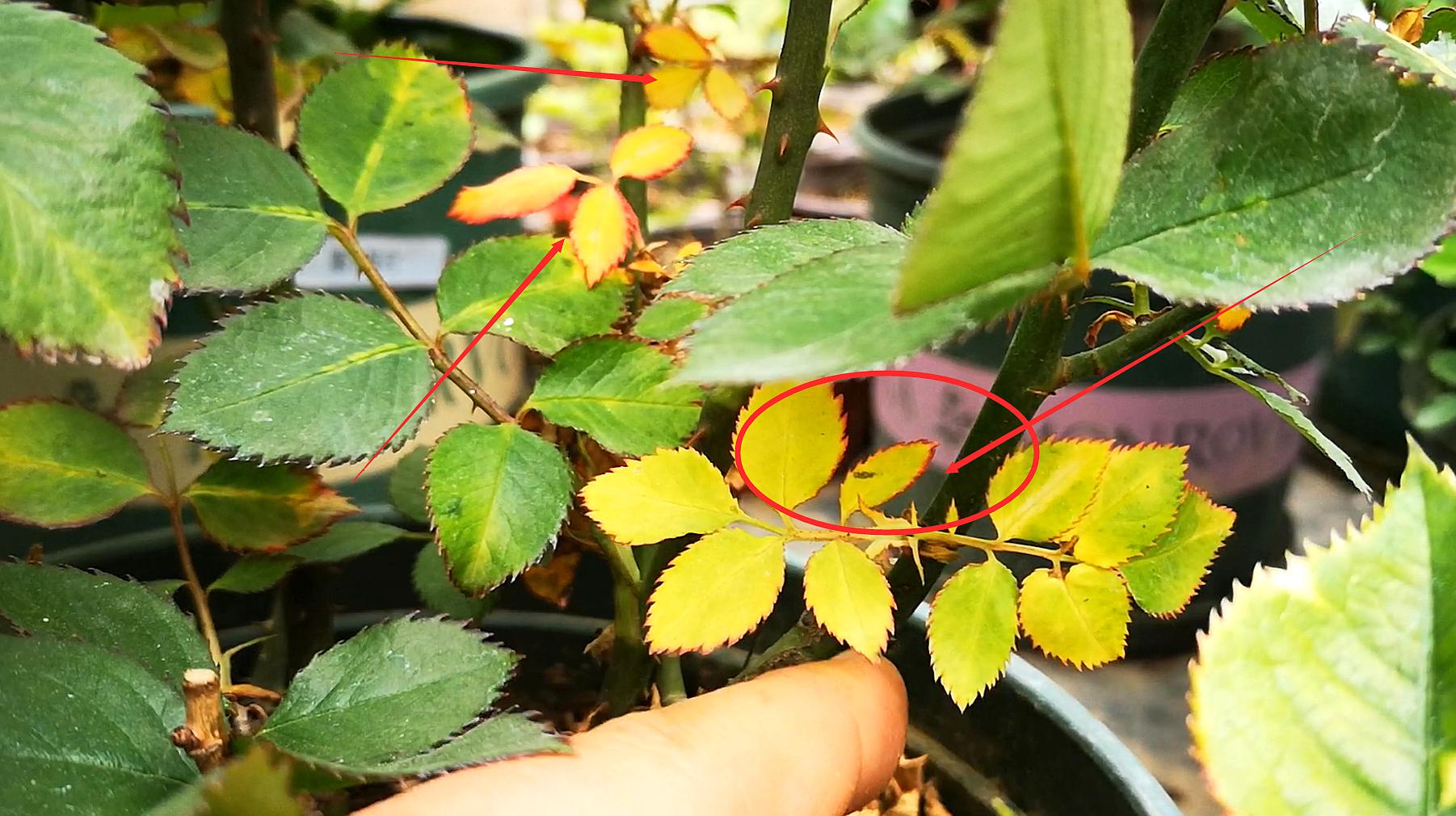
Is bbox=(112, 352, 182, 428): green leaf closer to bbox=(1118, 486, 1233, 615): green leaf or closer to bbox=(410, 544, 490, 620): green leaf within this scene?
bbox=(410, 544, 490, 620): green leaf

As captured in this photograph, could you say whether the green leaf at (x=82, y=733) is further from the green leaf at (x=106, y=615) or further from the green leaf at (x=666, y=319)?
the green leaf at (x=666, y=319)

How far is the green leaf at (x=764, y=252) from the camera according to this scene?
0.22 m

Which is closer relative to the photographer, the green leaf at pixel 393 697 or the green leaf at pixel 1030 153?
the green leaf at pixel 1030 153

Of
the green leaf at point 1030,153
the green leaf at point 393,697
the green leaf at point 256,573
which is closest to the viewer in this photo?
the green leaf at point 1030,153

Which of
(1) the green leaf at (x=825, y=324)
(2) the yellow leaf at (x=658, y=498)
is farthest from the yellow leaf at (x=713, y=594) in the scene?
(1) the green leaf at (x=825, y=324)

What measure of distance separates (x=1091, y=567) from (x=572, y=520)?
16 cm

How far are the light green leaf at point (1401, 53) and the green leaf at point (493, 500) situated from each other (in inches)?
7.8

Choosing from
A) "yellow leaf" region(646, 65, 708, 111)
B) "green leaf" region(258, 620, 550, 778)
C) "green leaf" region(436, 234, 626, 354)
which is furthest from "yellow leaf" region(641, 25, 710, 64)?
"green leaf" region(258, 620, 550, 778)

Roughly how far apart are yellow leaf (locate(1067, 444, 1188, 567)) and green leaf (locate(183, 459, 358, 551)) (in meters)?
0.24

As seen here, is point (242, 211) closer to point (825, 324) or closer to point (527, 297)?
point (527, 297)

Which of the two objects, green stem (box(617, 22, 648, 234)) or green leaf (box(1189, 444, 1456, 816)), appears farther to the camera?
green stem (box(617, 22, 648, 234))

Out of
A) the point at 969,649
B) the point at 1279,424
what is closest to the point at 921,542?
the point at 969,649

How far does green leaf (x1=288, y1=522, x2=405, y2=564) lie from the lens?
0.36 m

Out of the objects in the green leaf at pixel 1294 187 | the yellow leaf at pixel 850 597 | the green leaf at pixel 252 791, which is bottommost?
the yellow leaf at pixel 850 597
